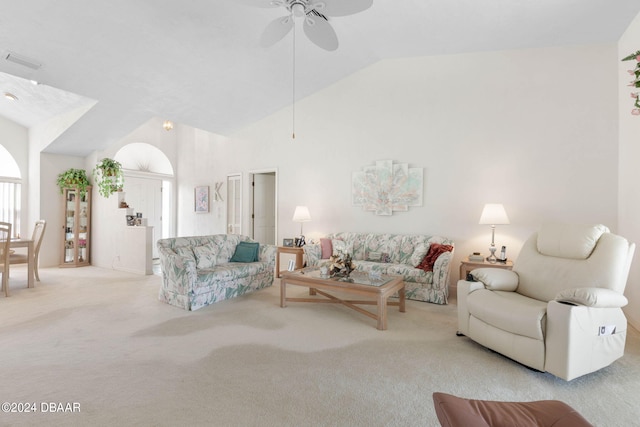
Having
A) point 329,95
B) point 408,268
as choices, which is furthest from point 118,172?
point 408,268

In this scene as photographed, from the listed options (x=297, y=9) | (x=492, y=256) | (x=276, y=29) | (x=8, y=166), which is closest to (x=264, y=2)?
(x=297, y=9)

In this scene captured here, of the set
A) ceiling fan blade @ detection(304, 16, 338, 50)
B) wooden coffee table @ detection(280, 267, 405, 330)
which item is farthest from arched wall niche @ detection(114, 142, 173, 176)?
ceiling fan blade @ detection(304, 16, 338, 50)

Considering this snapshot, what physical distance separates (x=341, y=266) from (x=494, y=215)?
207cm

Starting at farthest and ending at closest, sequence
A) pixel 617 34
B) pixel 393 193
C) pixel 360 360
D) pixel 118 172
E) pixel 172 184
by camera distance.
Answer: pixel 172 184, pixel 118 172, pixel 393 193, pixel 617 34, pixel 360 360

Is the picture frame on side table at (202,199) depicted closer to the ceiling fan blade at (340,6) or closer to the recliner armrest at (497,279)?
the ceiling fan blade at (340,6)

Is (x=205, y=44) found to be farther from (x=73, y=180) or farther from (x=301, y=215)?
(x=73, y=180)

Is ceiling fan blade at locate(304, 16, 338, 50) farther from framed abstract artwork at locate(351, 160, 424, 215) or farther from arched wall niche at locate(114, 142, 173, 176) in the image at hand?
arched wall niche at locate(114, 142, 173, 176)

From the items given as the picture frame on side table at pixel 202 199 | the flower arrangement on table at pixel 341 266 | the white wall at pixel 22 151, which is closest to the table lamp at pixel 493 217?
the flower arrangement on table at pixel 341 266

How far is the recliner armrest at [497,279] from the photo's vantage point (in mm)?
2830

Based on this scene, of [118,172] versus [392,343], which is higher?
[118,172]

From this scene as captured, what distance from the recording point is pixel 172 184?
308 inches

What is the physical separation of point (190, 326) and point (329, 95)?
4.36 metres

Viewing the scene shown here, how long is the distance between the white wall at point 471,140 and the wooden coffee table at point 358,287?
1.58 meters

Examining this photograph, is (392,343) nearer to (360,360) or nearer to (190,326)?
(360,360)
